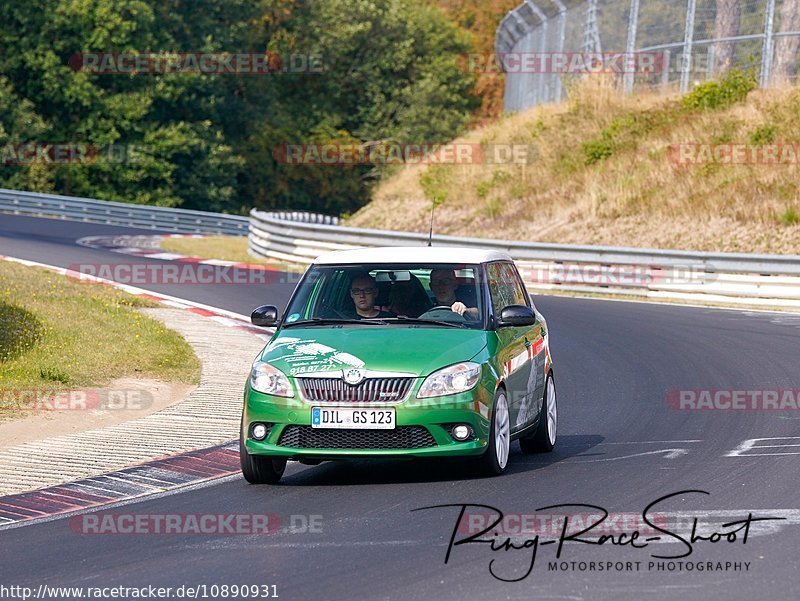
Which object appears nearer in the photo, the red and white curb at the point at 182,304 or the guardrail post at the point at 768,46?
the red and white curb at the point at 182,304

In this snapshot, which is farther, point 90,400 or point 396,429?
point 90,400

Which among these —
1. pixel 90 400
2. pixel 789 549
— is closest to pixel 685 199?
Answer: pixel 90 400

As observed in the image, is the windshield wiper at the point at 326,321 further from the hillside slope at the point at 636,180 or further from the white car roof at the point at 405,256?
the hillside slope at the point at 636,180

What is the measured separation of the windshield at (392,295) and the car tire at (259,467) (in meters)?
1.16

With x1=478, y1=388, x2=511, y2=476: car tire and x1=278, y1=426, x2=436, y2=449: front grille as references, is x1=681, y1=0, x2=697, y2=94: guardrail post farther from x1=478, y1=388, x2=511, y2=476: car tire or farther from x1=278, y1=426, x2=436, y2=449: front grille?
x1=278, y1=426, x2=436, y2=449: front grille

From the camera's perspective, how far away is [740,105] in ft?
117

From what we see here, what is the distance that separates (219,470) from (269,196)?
173 feet

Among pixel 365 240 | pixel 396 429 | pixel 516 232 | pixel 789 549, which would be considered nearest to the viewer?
pixel 789 549

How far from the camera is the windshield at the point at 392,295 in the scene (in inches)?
415

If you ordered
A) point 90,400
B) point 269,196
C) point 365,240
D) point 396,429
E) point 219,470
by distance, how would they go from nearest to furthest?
A: point 396,429, point 219,470, point 90,400, point 365,240, point 269,196

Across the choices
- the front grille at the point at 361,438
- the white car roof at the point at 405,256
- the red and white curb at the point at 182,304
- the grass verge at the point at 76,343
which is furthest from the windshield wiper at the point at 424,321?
the red and white curb at the point at 182,304

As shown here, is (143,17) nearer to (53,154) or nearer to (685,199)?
(53,154)

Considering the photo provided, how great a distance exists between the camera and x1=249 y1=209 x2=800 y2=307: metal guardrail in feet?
81.7

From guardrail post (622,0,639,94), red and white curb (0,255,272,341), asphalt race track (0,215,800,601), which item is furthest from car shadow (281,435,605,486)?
guardrail post (622,0,639,94)
